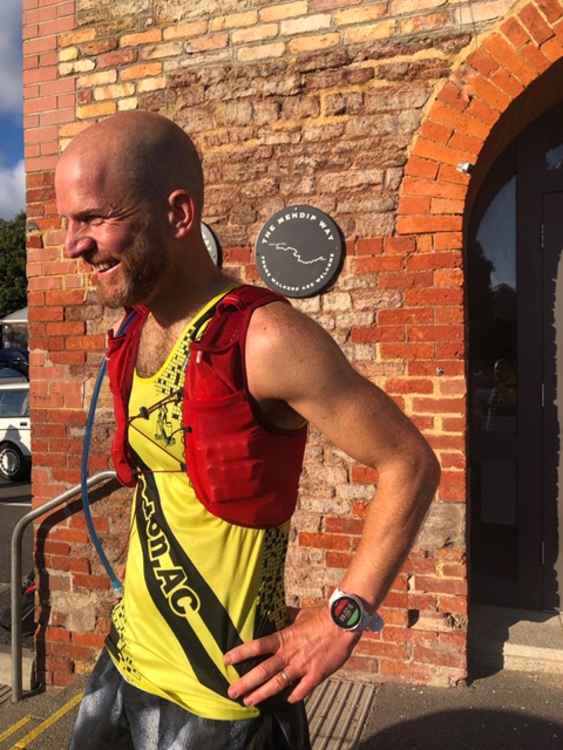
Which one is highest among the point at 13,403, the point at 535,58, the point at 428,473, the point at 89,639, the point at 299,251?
the point at 535,58

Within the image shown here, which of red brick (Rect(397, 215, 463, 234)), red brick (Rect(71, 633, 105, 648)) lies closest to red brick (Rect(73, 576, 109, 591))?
red brick (Rect(71, 633, 105, 648))

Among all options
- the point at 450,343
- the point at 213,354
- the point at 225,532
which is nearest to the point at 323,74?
the point at 450,343

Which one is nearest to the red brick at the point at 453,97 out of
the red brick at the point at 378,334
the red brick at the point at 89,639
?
the red brick at the point at 378,334

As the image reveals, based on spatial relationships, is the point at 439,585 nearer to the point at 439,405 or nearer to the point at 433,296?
the point at 439,405

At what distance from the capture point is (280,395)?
1.31 metres

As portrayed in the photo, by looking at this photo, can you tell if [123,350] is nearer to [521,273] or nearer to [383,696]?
[383,696]

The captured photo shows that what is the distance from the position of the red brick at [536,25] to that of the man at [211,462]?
7.39 feet

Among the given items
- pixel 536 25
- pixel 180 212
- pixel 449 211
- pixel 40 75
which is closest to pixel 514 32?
pixel 536 25

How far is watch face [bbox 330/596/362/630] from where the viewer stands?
1.27m

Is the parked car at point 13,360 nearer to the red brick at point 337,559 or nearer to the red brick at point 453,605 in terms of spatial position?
the red brick at point 337,559

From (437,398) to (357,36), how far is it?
73.7 inches

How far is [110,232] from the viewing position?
1368 millimetres

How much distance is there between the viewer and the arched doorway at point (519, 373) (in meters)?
3.72

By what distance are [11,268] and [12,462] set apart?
1512 inches
